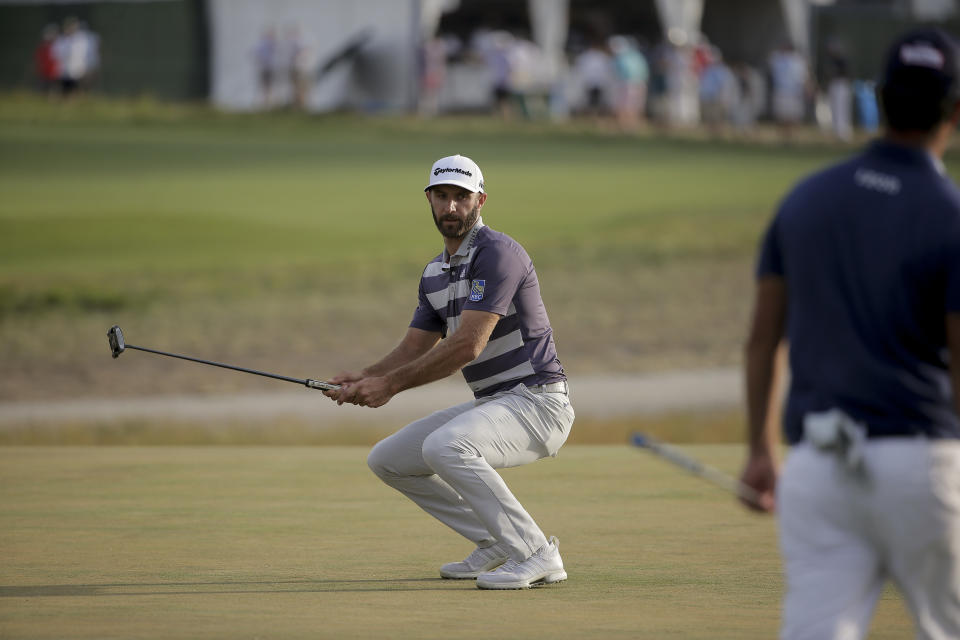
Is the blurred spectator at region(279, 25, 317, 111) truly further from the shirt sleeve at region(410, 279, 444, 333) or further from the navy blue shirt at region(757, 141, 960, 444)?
the navy blue shirt at region(757, 141, 960, 444)

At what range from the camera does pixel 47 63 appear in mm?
33812

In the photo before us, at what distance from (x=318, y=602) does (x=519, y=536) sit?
0.93 metres

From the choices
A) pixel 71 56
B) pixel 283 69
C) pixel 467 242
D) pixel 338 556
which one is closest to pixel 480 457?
pixel 467 242

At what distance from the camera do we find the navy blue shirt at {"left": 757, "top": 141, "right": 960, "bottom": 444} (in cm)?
356

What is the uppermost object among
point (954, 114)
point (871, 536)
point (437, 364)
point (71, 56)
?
point (954, 114)

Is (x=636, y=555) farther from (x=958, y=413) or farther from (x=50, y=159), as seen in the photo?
(x=50, y=159)

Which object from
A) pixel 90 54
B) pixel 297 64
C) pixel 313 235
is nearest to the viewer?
pixel 313 235

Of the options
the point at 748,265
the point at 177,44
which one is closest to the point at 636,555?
the point at 748,265

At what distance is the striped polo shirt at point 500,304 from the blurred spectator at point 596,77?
1141 inches

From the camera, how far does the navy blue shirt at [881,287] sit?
140 inches

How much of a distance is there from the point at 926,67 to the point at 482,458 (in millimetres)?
3031

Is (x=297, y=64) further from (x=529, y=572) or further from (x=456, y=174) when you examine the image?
(x=529, y=572)

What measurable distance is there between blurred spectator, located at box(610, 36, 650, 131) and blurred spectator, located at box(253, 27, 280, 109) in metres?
8.01

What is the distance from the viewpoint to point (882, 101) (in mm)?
3736
